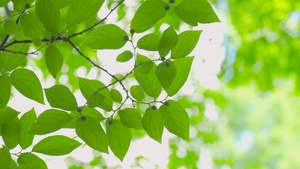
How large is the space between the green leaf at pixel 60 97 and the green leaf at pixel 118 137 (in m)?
0.08

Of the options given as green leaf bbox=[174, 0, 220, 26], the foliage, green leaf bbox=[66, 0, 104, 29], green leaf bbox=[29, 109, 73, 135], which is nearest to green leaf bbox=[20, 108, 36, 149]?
the foliage

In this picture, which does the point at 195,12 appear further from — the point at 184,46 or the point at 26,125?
the point at 26,125

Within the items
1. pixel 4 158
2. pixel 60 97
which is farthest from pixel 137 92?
pixel 4 158

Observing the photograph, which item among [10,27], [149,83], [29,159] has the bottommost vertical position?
[29,159]

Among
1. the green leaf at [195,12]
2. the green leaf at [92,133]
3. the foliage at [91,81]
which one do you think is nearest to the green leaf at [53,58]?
the foliage at [91,81]

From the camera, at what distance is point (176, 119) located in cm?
49

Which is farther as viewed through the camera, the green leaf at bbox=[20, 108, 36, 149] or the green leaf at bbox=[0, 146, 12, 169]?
the green leaf at bbox=[20, 108, 36, 149]

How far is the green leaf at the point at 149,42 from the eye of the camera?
0.50 meters

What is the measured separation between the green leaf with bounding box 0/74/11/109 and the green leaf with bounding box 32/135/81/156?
10 cm

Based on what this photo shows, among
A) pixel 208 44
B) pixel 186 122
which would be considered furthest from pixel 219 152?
pixel 186 122

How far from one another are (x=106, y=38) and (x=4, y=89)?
201mm

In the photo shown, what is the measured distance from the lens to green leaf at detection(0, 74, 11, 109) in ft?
1.58

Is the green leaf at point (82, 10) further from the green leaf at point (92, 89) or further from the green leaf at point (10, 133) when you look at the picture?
the green leaf at point (10, 133)

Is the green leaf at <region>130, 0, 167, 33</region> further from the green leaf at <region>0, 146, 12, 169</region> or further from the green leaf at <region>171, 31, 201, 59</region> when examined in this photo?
the green leaf at <region>0, 146, 12, 169</region>
